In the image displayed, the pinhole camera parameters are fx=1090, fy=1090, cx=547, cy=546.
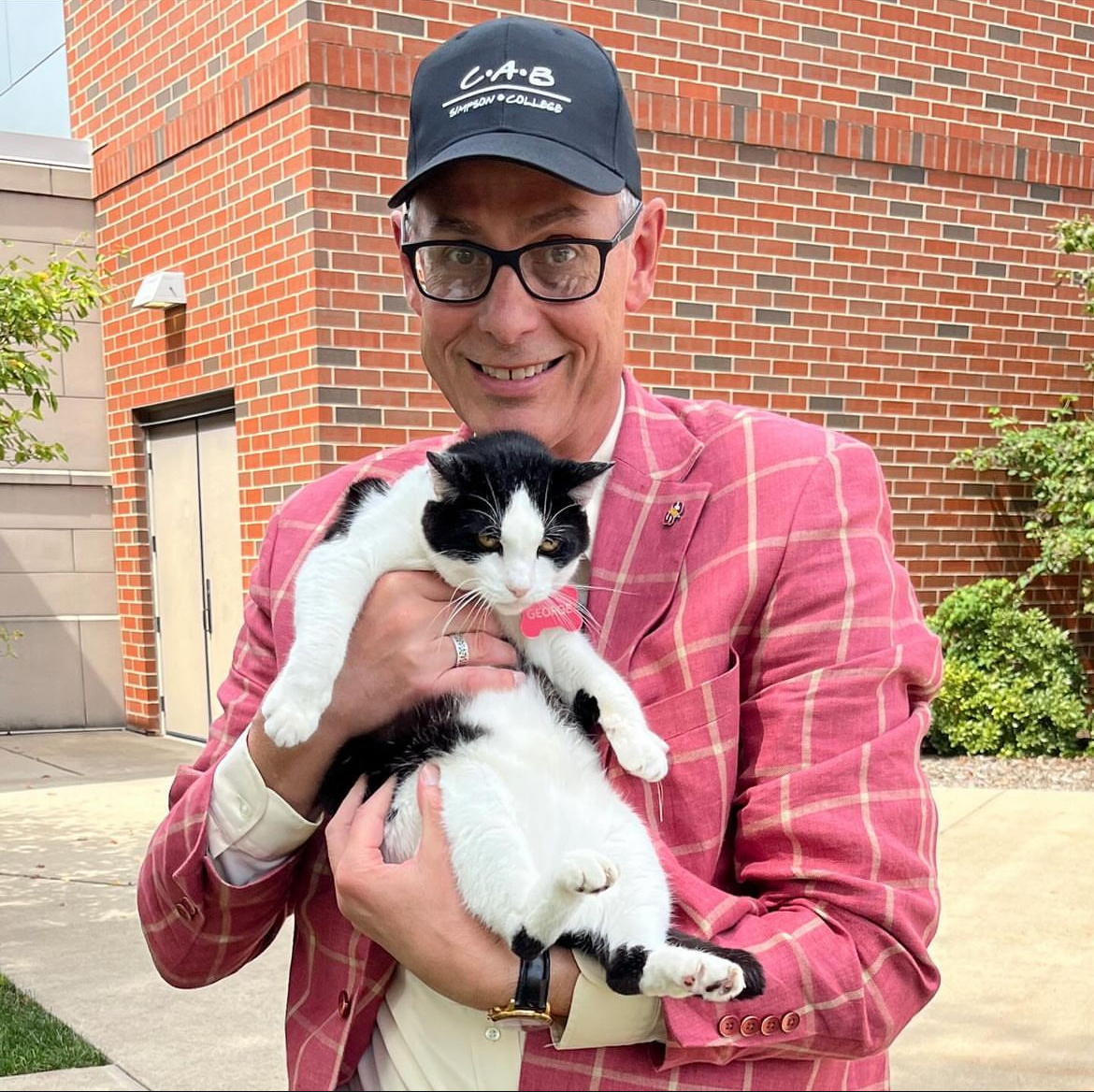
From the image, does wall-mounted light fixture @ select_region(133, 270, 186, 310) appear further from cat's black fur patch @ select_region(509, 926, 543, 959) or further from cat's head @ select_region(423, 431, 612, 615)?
cat's black fur patch @ select_region(509, 926, 543, 959)

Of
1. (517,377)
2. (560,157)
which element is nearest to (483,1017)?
(517,377)

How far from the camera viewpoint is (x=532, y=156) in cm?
179

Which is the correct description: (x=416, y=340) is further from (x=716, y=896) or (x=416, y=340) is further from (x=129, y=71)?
(x=716, y=896)

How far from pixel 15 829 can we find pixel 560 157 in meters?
6.53

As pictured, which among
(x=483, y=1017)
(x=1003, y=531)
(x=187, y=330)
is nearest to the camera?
(x=483, y=1017)

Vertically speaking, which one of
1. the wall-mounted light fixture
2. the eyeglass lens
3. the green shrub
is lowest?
the green shrub

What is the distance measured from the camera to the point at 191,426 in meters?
8.93

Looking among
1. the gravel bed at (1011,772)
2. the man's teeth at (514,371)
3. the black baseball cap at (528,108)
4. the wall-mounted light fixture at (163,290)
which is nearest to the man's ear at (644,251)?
the black baseball cap at (528,108)

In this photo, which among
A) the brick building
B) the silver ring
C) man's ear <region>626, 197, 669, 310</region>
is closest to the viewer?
the silver ring

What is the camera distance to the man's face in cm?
193

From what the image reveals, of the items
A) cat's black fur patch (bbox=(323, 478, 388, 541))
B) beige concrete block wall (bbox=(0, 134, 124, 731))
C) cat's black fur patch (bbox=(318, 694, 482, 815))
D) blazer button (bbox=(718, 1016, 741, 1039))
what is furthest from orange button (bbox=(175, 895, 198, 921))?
beige concrete block wall (bbox=(0, 134, 124, 731))

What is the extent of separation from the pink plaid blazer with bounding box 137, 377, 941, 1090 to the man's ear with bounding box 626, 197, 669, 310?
0.27 meters

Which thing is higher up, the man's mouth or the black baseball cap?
the black baseball cap

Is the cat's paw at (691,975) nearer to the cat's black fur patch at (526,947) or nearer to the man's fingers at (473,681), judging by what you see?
the cat's black fur patch at (526,947)
